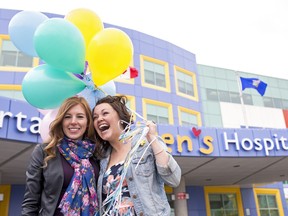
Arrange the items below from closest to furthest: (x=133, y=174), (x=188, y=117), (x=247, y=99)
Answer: (x=133, y=174) < (x=188, y=117) < (x=247, y=99)

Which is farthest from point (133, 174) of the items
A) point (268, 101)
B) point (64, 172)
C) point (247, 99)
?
point (268, 101)

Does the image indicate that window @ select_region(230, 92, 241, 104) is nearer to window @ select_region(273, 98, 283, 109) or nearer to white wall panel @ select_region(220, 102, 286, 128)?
white wall panel @ select_region(220, 102, 286, 128)

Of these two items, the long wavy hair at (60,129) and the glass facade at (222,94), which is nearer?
the long wavy hair at (60,129)

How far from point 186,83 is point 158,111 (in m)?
2.97

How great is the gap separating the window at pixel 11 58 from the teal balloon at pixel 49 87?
11.0 meters

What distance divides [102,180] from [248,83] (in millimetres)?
14427

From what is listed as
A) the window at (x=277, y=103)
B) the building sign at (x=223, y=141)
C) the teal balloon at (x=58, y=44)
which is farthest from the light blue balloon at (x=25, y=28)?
the window at (x=277, y=103)

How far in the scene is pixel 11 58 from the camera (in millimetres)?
13109

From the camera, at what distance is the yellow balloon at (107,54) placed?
2939 mm

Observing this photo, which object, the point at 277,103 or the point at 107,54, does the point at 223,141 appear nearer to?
the point at 107,54

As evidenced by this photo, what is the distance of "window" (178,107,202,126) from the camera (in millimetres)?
15853

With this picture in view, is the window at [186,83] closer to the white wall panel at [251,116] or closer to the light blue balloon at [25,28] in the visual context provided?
the white wall panel at [251,116]

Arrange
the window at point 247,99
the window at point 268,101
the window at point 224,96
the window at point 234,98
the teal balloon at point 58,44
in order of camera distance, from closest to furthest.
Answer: the teal balloon at point 58,44 → the window at point 224,96 → the window at point 234,98 → the window at point 247,99 → the window at point 268,101

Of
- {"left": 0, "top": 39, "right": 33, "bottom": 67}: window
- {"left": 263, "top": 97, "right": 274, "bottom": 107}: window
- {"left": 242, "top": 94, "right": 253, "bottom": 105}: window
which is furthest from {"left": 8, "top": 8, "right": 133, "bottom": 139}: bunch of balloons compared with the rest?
{"left": 263, "top": 97, "right": 274, "bottom": 107}: window
